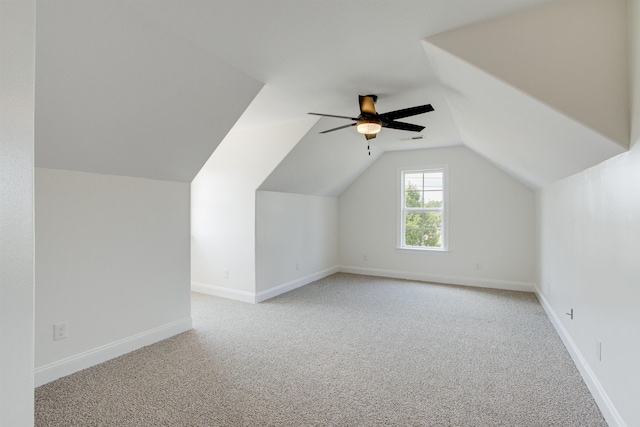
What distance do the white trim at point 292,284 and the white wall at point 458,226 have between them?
517 mm

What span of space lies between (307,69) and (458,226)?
403 cm

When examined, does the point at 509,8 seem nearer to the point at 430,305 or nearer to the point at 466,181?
the point at 430,305

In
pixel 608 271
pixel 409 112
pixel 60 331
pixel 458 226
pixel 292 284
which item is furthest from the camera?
pixel 458 226

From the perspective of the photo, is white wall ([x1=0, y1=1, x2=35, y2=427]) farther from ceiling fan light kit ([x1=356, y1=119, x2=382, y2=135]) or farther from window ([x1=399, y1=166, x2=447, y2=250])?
window ([x1=399, y1=166, x2=447, y2=250])

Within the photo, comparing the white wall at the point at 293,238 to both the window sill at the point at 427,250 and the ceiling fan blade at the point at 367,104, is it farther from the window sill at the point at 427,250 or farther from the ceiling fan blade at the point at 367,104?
the ceiling fan blade at the point at 367,104

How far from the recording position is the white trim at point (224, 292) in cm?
437

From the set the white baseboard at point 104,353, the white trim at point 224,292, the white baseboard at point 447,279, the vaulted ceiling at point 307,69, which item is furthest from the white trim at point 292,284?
the vaulted ceiling at point 307,69

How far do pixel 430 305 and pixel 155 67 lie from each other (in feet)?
13.0

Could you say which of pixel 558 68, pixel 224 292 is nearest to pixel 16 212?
pixel 558 68

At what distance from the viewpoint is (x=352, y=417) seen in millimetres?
1928

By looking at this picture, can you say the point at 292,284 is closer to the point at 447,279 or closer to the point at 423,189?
the point at 447,279

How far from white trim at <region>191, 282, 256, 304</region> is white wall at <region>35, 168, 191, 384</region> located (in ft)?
3.59

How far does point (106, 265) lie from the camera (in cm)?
268

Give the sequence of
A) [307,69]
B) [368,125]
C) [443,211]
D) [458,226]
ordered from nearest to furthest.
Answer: [307,69] → [368,125] → [458,226] → [443,211]
